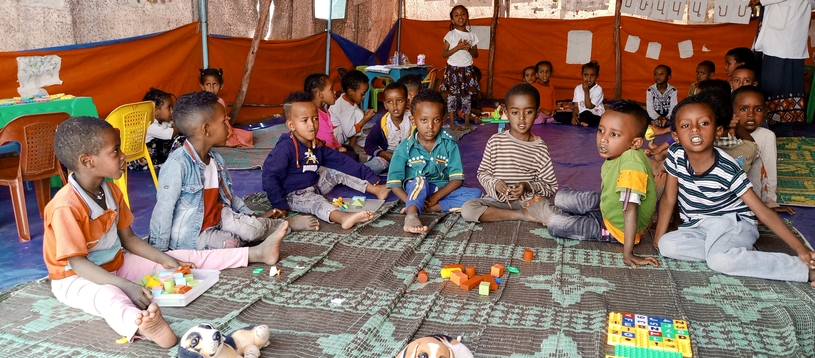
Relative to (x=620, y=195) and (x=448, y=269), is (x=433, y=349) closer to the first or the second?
→ (x=448, y=269)

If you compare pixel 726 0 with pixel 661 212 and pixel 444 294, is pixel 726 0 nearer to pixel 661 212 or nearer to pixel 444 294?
pixel 661 212

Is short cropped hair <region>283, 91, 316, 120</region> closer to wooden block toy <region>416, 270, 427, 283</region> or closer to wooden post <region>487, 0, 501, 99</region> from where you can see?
wooden block toy <region>416, 270, 427, 283</region>

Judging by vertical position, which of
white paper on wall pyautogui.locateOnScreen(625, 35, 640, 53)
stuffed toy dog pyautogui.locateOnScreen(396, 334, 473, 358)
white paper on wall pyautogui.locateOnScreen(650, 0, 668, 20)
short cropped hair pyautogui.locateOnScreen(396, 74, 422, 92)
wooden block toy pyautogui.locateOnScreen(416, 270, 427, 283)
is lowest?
wooden block toy pyautogui.locateOnScreen(416, 270, 427, 283)

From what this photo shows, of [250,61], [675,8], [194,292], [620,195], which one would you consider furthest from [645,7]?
[194,292]

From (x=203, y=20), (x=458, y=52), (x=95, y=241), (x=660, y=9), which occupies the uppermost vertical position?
(x=660, y=9)

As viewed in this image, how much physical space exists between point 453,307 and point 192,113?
68.3 inches

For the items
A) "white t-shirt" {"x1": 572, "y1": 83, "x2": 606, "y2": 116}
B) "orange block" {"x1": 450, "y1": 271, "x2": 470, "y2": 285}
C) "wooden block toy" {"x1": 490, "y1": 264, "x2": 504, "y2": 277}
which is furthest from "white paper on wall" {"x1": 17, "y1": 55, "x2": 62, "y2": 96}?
"white t-shirt" {"x1": 572, "y1": 83, "x2": 606, "y2": 116}

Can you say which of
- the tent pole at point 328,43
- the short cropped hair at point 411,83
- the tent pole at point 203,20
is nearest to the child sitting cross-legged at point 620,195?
the short cropped hair at point 411,83

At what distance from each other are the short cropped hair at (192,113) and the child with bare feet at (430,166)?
1.28 meters

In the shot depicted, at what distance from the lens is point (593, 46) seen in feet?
35.4

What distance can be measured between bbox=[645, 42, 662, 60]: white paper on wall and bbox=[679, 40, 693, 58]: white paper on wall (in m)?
0.33

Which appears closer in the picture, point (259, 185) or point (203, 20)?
point (259, 185)

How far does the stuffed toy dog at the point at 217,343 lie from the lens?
1.98m

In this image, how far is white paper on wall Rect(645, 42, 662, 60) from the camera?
34.2 ft
